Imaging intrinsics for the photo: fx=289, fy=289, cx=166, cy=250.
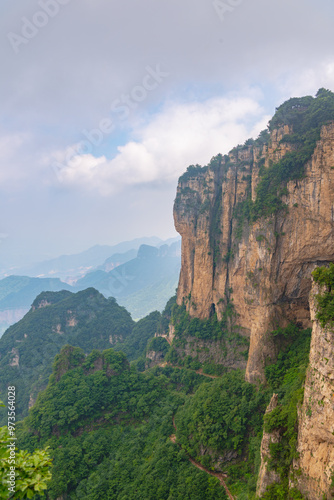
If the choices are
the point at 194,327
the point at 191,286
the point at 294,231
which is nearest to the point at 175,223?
the point at 191,286

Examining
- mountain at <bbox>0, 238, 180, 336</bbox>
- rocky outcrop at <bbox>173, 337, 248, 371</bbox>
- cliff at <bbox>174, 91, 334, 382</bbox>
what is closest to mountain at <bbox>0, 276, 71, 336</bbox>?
mountain at <bbox>0, 238, 180, 336</bbox>

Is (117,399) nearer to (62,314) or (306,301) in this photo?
(306,301)

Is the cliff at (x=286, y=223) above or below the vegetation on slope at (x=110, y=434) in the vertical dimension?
above

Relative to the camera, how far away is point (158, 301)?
12725 cm

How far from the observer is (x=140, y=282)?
16250cm

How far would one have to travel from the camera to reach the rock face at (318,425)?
1032 centimetres

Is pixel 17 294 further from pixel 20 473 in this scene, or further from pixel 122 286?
pixel 20 473

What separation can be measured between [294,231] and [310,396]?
12.5m

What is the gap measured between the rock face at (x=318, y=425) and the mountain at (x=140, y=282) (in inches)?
4131

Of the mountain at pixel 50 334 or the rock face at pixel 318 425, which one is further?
the mountain at pixel 50 334

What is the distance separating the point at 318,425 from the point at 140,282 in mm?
153627

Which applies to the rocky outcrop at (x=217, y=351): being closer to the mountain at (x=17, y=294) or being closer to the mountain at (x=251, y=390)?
the mountain at (x=251, y=390)

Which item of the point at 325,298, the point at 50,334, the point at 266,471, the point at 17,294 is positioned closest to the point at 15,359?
the point at 50,334

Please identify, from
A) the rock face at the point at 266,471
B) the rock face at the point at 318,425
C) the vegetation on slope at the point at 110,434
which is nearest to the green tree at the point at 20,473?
the rock face at the point at 318,425
